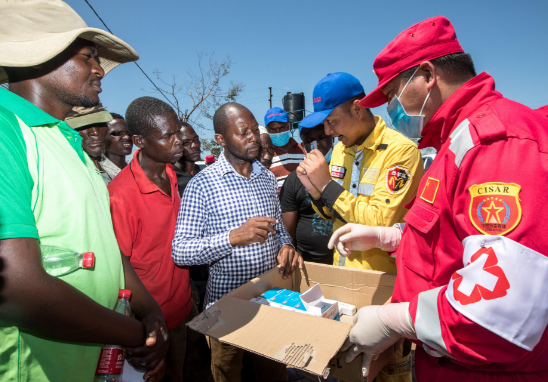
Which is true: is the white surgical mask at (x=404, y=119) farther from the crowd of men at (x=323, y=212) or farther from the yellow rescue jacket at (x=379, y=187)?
the yellow rescue jacket at (x=379, y=187)

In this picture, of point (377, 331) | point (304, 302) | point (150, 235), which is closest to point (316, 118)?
point (304, 302)

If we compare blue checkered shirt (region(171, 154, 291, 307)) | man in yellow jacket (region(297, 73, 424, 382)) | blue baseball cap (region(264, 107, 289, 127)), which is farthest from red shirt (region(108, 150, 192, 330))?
blue baseball cap (region(264, 107, 289, 127))

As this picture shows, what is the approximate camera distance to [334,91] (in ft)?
7.15

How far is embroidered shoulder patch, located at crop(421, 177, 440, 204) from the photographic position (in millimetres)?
1060

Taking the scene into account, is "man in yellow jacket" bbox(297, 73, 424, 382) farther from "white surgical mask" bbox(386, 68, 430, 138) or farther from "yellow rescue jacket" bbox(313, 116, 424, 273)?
"white surgical mask" bbox(386, 68, 430, 138)

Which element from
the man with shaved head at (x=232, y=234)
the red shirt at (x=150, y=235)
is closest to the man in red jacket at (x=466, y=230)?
the man with shaved head at (x=232, y=234)

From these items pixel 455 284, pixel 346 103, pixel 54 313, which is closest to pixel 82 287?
pixel 54 313

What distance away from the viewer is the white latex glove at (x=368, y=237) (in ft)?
5.78

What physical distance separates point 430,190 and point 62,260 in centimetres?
134

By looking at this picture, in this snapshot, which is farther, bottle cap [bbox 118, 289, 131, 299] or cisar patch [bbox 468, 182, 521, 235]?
bottle cap [bbox 118, 289, 131, 299]

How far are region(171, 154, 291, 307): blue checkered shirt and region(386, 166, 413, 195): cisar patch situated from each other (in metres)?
0.96

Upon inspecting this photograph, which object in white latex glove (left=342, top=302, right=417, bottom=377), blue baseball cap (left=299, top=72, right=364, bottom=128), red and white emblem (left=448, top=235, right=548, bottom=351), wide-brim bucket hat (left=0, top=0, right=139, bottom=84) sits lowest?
white latex glove (left=342, top=302, right=417, bottom=377)

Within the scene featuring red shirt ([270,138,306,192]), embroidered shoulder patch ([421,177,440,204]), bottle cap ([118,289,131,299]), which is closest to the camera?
embroidered shoulder patch ([421,177,440,204])

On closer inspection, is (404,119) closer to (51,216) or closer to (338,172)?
(338,172)
